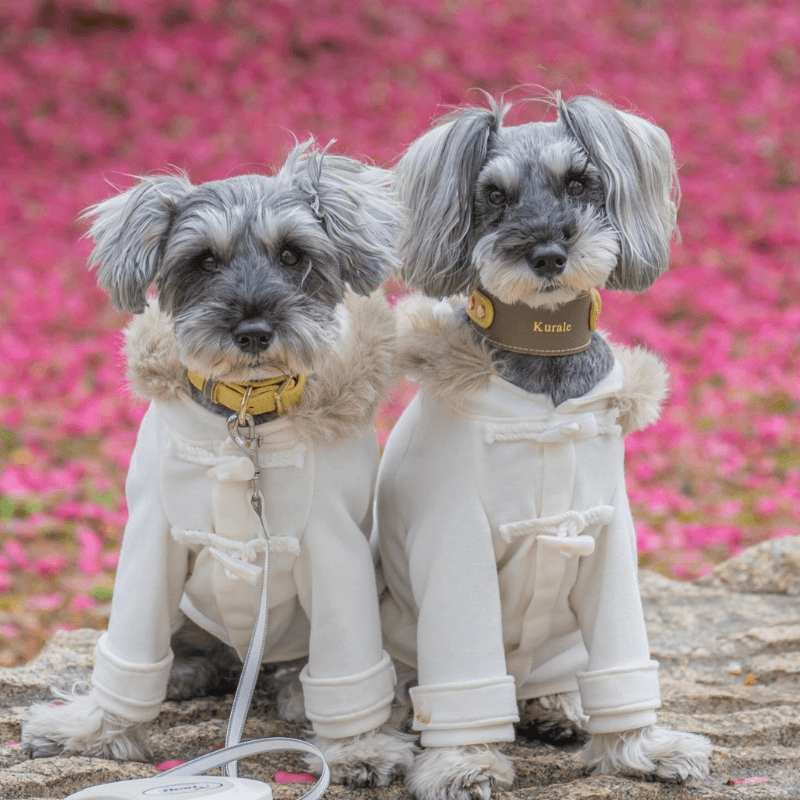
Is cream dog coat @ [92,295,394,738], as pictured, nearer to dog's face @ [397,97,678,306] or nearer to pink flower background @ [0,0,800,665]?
dog's face @ [397,97,678,306]

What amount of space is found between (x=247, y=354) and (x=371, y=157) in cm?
355

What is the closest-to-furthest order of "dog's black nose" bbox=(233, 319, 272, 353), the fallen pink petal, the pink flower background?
"dog's black nose" bbox=(233, 319, 272, 353), the fallen pink petal, the pink flower background

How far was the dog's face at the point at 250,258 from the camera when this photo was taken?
9.82 feet

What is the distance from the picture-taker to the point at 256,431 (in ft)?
10.6

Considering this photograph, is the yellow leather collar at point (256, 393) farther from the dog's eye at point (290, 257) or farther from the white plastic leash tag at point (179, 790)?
the white plastic leash tag at point (179, 790)

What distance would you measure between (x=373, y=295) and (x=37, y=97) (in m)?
8.55

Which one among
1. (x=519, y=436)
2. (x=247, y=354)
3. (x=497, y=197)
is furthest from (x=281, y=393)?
(x=497, y=197)

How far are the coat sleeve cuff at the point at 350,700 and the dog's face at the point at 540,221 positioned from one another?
123cm

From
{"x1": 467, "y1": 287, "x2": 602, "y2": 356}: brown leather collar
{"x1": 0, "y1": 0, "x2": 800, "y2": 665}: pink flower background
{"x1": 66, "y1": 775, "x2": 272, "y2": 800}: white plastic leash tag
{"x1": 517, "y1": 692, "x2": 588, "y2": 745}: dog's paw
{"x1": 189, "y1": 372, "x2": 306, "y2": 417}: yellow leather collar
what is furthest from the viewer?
{"x1": 0, "y1": 0, "x2": 800, "y2": 665}: pink flower background

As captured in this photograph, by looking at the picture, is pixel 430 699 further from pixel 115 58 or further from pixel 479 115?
pixel 115 58

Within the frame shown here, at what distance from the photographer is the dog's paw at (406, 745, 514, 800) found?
3.22 metres

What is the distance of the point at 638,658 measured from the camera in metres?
3.35

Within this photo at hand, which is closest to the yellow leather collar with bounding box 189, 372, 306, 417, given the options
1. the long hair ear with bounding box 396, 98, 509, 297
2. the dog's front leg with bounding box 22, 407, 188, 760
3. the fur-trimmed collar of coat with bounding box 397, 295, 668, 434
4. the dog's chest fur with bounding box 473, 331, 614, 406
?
the dog's front leg with bounding box 22, 407, 188, 760

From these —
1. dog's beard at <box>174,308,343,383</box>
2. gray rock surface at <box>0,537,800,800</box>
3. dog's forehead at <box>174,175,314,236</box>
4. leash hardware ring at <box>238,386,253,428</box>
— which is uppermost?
dog's forehead at <box>174,175,314,236</box>
